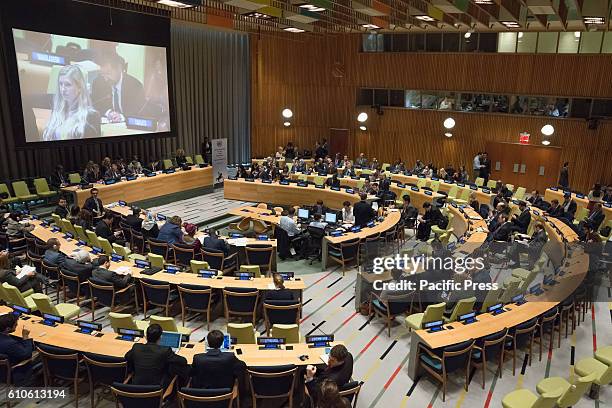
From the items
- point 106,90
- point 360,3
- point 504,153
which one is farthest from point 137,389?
point 504,153

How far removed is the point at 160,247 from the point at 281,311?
3.83 m

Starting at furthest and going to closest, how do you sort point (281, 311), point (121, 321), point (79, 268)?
point (79, 268) → point (281, 311) → point (121, 321)

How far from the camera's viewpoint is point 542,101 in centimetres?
1770

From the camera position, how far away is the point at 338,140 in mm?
22156

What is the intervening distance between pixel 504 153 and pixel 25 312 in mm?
17693

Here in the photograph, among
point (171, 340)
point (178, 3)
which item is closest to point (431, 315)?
point (171, 340)

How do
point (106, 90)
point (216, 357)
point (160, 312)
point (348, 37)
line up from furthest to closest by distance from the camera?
point (348, 37) < point (106, 90) < point (160, 312) < point (216, 357)

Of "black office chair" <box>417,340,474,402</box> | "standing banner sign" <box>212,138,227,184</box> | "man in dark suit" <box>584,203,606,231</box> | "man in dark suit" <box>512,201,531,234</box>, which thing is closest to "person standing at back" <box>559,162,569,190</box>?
"man in dark suit" <box>584,203,606,231</box>

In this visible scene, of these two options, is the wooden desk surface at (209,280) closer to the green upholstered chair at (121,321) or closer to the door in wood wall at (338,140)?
the green upholstered chair at (121,321)

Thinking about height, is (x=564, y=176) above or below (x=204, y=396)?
above

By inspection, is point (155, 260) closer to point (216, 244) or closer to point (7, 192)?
point (216, 244)

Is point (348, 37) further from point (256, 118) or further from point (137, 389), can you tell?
point (137, 389)

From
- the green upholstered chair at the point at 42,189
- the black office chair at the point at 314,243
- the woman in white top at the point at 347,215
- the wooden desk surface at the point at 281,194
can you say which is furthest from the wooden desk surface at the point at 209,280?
the green upholstered chair at the point at 42,189

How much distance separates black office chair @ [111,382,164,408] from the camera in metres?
4.61
